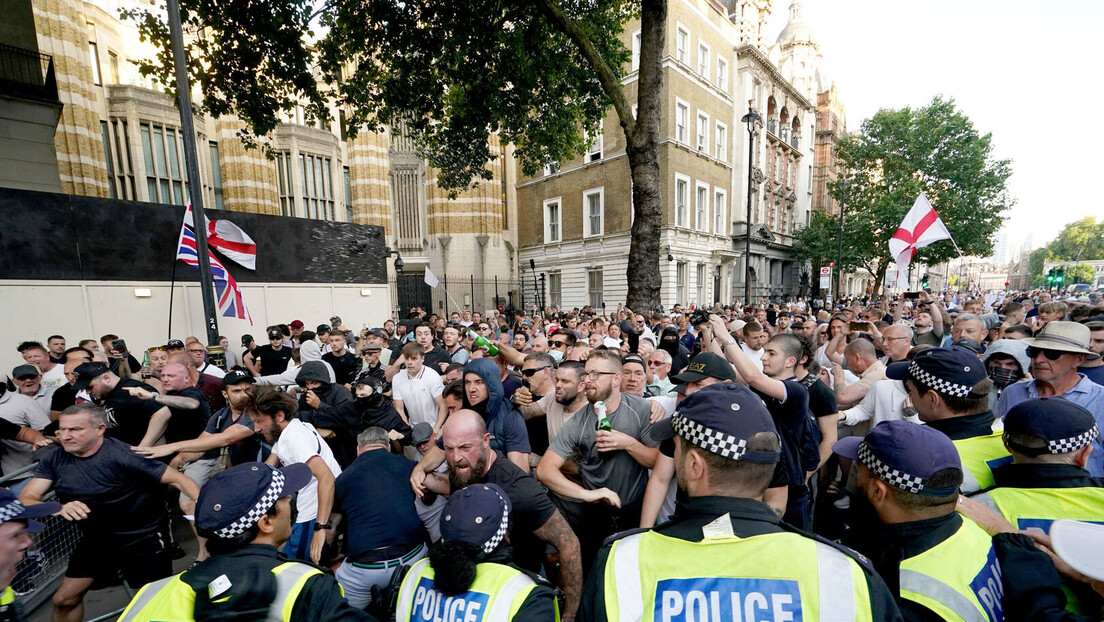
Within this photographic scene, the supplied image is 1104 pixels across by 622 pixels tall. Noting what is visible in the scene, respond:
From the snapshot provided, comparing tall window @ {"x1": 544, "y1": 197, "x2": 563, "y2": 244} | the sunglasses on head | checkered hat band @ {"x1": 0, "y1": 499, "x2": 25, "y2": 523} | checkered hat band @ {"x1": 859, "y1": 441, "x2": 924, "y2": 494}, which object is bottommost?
checkered hat band @ {"x1": 0, "y1": 499, "x2": 25, "y2": 523}

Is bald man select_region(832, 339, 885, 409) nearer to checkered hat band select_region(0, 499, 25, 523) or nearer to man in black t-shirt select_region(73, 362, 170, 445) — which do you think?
checkered hat band select_region(0, 499, 25, 523)

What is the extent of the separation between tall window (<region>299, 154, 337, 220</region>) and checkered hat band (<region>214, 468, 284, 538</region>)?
19.7m

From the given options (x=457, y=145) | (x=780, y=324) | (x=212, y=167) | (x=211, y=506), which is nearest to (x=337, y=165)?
(x=212, y=167)

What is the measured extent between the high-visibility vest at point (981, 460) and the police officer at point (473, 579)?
2099 millimetres

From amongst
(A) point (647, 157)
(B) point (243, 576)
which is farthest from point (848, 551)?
(A) point (647, 157)

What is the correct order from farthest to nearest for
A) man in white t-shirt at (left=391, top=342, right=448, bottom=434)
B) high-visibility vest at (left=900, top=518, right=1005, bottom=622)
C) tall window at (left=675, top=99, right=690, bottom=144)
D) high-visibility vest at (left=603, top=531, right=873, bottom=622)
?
tall window at (left=675, top=99, right=690, bottom=144) < man in white t-shirt at (left=391, top=342, right=448, bottom=434) < high-visibility vest at (left=900, top=518, right=1005, bottom=622) < high-visibility vest at (left=603, top=531, right=873, bottom=622)

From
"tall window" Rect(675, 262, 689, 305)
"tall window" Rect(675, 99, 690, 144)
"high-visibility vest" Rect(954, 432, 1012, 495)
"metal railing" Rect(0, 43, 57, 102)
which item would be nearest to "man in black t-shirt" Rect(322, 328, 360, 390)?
"high-visibility vest" Rect(954, 432, 1012, 495)

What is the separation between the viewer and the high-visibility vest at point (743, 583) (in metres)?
1.12

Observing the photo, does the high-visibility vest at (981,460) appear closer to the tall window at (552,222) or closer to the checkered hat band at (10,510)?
the checkered hat band at (10,510)

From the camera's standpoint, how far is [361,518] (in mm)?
2713

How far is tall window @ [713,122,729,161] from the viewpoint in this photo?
25.0m

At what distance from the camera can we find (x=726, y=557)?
3.88 ft

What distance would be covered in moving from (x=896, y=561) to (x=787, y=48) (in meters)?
46.6

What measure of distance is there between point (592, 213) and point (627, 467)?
2298cm
